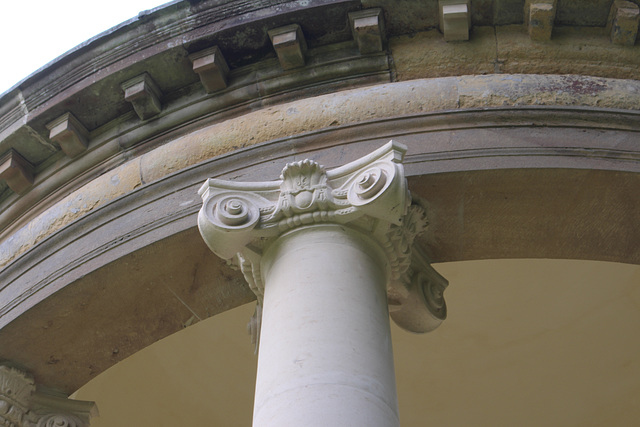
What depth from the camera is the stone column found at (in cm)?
557

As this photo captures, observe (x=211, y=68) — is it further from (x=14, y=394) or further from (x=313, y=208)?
(x=14, y=394)

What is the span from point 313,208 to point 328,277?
28.9 inches

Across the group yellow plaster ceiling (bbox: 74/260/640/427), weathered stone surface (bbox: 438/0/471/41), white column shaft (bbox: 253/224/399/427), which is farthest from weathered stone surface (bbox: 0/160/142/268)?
yellow plaster ceiling (bbox: 74/260/640/427)

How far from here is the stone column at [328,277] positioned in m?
5.57

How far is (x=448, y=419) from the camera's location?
46.2 feet

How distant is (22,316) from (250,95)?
3031mm

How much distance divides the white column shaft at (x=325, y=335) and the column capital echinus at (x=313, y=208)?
120 millimetres

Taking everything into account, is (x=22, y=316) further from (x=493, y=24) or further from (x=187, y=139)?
(x=493, y=24)

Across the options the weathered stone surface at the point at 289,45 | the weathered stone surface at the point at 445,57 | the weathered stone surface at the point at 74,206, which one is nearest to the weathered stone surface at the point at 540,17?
the weathered stone surface at the point at 445,57

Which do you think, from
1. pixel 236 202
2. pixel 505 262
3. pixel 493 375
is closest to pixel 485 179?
pixel 236 202

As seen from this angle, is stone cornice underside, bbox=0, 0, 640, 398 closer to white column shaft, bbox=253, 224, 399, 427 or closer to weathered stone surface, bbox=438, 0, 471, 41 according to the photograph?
weathered stone surface, bbox=438, 0, 471, 41

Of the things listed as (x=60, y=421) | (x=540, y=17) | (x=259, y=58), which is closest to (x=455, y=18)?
(x=540, y=17)

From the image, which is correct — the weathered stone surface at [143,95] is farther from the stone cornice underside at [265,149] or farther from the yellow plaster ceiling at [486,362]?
the yellow plaster ceiling at [486,362]

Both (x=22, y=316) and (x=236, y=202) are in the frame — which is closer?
(x=236, y=202)
